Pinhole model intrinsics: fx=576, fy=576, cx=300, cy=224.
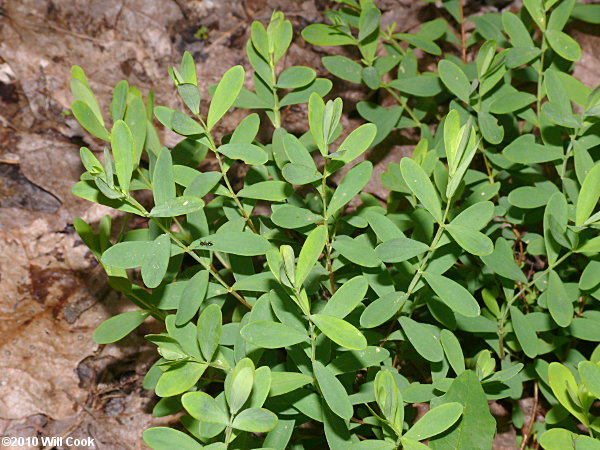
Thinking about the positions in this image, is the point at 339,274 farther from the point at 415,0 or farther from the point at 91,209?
the point at 415,0

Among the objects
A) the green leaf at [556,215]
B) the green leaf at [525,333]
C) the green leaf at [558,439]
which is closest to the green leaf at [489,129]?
the green leaf at [556,215]

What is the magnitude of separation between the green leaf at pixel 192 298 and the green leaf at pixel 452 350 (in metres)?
0.72

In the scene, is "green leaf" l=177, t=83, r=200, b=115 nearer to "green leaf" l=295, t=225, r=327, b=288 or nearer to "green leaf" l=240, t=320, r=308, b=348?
"green leaf" l=295, t=225, r=327, b=288

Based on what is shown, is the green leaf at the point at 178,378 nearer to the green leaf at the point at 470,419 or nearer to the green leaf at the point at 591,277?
the green leaf at the point at 470,419

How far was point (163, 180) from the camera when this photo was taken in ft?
5.10

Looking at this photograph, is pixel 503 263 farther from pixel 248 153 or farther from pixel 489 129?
pixel 248 153

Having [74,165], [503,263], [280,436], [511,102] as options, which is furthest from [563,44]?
[74,165]

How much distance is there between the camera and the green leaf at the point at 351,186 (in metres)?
1.67

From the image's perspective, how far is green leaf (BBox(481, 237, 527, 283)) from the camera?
1806mm

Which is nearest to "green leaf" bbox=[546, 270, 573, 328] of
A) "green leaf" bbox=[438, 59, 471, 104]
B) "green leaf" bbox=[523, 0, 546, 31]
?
"green leaf" bbox=[438, 59, 471, 104]

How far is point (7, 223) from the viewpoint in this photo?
8.04 feet

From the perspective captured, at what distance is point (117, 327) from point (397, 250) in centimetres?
90

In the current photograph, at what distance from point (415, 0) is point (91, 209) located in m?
1.89

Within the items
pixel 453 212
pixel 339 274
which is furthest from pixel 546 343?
pixel 339 274
